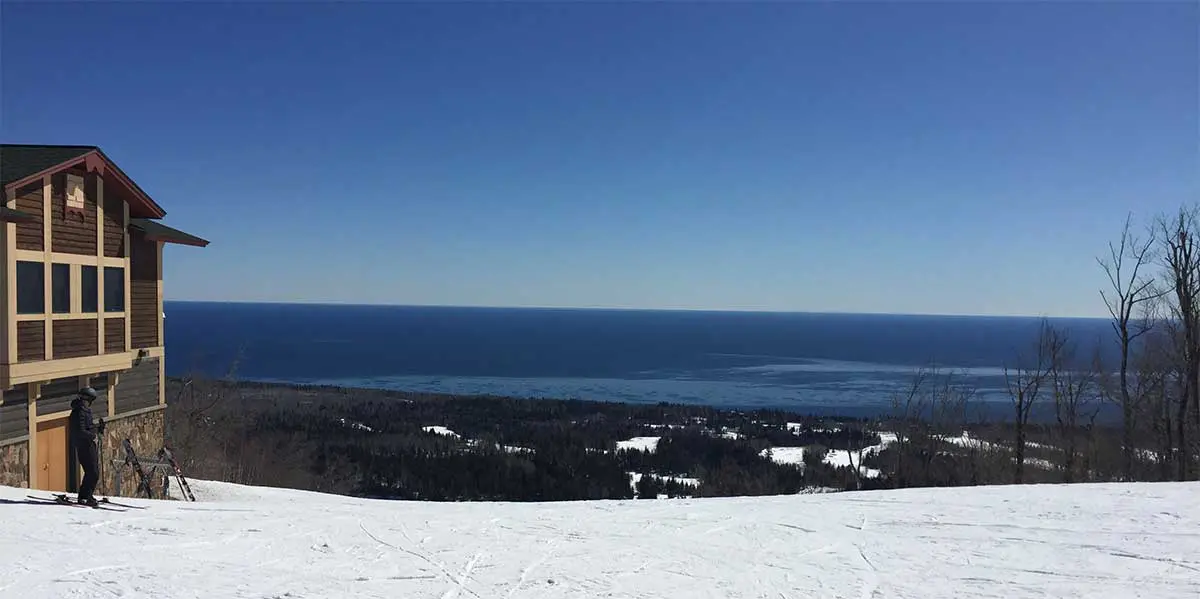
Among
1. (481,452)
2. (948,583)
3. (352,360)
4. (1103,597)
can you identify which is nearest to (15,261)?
(948,583)

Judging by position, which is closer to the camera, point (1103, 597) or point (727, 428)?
point (1103, 597)

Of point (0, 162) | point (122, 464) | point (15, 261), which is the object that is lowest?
point (122, 464)

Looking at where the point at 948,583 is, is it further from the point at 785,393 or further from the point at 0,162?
the point at 785,393

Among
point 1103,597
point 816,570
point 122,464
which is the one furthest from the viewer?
point 122,464

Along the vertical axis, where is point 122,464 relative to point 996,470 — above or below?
above

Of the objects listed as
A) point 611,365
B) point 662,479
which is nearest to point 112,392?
point 662,479

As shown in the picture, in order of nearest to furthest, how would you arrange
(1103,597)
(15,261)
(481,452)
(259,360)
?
(1103,597), (15,261), (481,452), (259,360)

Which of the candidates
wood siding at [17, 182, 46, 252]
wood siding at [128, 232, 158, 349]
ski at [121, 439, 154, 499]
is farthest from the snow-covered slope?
wood siding at [128, 232, 158, 349]
